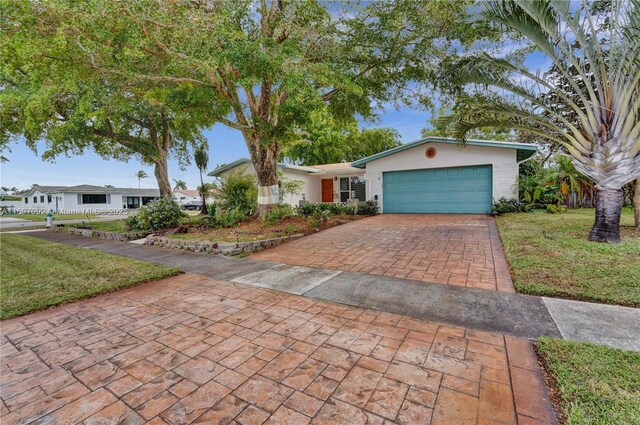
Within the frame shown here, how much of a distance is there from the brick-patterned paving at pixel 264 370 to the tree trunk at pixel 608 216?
491 cm

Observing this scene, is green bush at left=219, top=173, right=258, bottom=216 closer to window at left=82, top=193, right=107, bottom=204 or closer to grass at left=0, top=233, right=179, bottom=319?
grass at left=0, top=233, right=179, bottom=319

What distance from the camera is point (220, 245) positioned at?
23.2ft

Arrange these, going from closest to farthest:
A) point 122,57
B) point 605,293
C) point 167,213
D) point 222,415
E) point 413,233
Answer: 1. point 222,415
2. point 605,293
3. point 122,57
4. point 413,233
5. point 167,213

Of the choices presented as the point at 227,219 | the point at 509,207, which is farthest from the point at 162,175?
the point at 509,207

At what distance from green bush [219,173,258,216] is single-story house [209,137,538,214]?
41.9 inches

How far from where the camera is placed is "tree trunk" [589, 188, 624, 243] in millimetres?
5688

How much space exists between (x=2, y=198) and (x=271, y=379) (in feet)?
218

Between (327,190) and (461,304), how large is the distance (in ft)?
55.2

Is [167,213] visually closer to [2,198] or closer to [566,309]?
[566,309]

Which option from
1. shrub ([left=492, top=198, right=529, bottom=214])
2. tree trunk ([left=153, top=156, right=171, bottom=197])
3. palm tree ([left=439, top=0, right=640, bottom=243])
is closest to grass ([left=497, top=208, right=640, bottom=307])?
palm tree ([left=439, top=0, right=640, bottom=243])

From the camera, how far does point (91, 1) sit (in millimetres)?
5832

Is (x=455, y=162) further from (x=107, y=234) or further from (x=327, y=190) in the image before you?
(x=107, y=234)

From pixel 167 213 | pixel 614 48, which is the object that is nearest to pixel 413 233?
pixel 614 48

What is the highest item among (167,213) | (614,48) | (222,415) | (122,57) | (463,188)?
(122,57)
